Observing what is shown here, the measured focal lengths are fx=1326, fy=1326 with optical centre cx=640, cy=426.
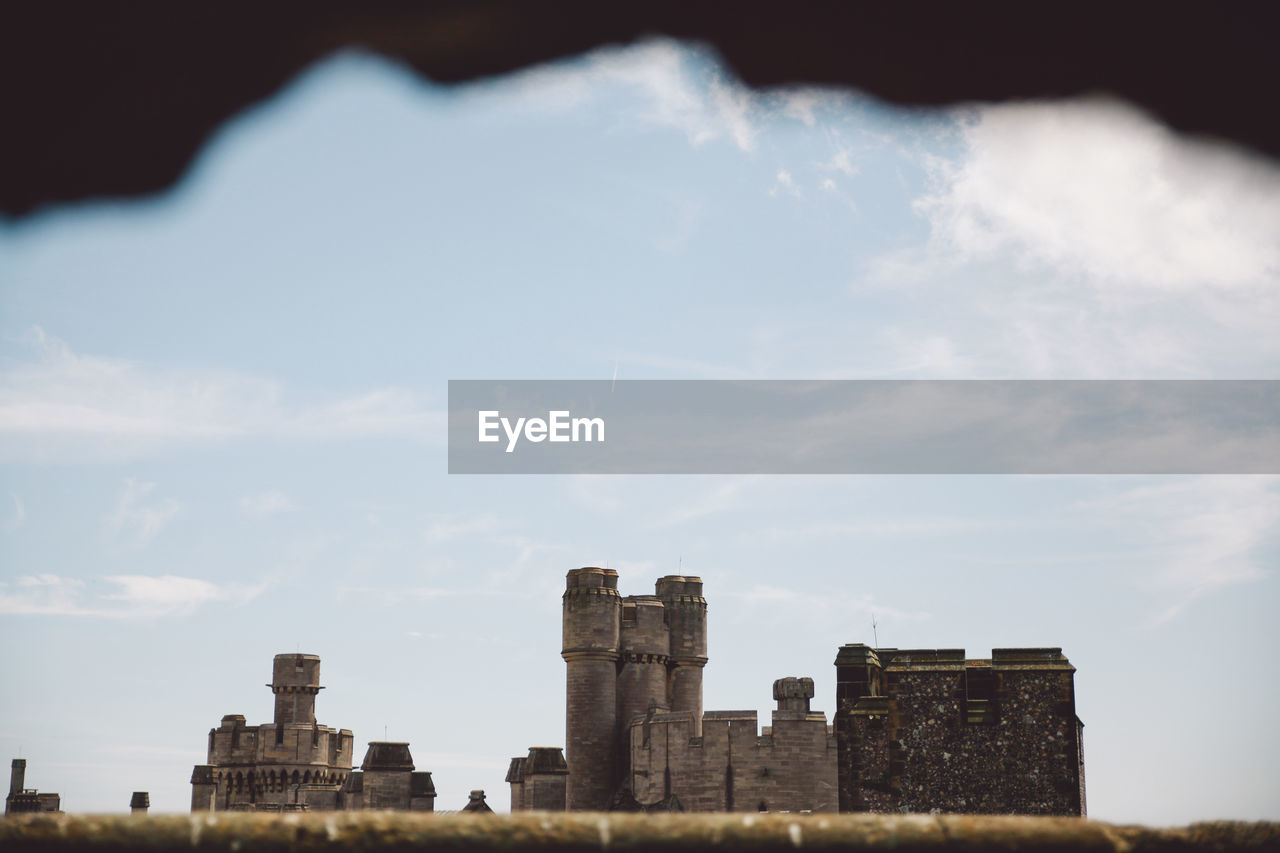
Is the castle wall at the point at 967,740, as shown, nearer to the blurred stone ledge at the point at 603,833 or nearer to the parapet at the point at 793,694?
the parapet at the point at 793,694

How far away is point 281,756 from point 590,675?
1676 cm

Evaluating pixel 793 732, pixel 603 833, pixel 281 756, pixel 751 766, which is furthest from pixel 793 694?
pixel 603 833

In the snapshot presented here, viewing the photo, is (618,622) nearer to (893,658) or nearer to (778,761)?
(778,761)

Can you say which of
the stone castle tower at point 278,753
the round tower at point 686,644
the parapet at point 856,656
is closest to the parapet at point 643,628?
the round tower at point 686,644

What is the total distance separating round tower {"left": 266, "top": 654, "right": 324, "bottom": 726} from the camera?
5131cm

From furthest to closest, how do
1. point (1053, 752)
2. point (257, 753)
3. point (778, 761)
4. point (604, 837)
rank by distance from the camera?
point (257, 753)
point (778, 761)
point (1053, 752)
point (604, 837)

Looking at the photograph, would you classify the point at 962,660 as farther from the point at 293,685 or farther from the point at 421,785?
the point at 293,685

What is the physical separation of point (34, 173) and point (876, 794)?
631 inches

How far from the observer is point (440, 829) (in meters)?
5.23

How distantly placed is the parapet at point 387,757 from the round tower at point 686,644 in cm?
827

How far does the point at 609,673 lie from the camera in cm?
3981

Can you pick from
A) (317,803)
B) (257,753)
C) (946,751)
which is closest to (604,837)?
(946,751)

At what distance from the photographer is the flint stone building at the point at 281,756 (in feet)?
162

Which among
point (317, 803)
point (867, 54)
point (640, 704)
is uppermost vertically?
point (867, 54)
